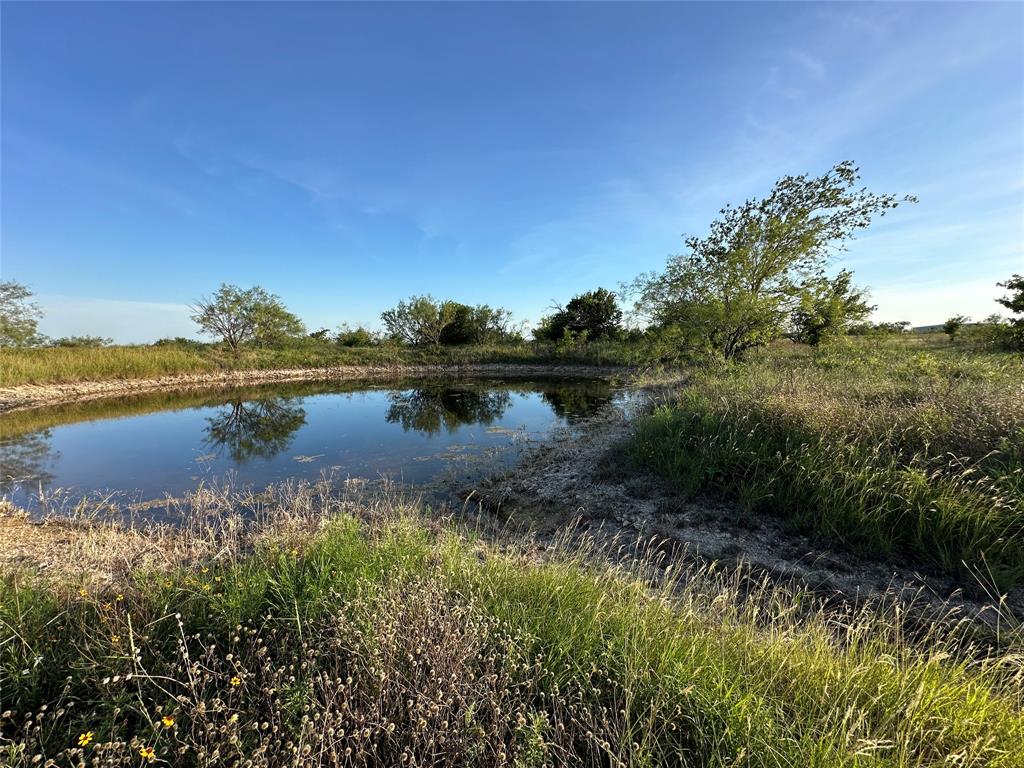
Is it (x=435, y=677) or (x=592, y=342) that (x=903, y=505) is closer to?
(x=435, y=677)

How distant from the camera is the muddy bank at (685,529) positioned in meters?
4.20

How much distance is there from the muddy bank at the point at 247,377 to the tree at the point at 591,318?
6650 mm

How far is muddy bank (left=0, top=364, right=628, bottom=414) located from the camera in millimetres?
19109

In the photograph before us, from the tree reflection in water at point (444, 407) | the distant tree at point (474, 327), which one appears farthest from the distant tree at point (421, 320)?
the tree reflection in water at point (444, 407)

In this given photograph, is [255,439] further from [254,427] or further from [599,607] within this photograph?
[599,607]

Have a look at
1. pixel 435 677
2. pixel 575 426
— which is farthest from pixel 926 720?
pixel 575 426

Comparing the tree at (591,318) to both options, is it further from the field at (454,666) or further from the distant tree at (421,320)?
the field at (454,666)

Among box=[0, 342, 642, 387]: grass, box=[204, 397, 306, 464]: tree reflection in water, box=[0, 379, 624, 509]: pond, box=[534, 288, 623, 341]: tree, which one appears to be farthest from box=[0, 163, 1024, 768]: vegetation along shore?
box=[534, 288, 623, 341]: tree

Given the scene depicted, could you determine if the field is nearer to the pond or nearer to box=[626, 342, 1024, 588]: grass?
box=[626, 342, 1024, 588]: grass

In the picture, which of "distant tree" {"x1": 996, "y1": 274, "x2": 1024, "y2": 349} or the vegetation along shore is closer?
the vegetation along shore

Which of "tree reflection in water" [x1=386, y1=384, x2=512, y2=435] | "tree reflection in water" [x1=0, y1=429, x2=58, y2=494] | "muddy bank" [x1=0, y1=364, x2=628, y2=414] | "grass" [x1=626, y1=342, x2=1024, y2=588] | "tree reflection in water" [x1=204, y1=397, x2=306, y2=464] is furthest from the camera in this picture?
"muddy bank" [x1=0, y1=364, x2=628, y2=414]

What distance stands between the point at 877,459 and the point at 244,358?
39.1m

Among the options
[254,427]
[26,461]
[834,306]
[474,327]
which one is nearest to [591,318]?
[474,327]

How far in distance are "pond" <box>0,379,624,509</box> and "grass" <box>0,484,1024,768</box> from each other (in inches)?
170
